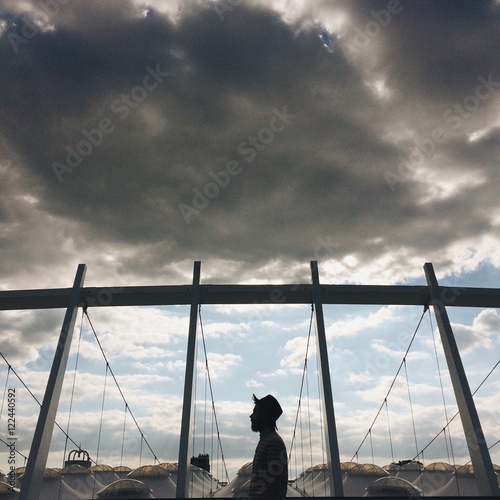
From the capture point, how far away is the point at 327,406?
13.2 meters

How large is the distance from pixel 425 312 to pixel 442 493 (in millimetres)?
15029

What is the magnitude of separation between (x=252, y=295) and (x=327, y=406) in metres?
4.46

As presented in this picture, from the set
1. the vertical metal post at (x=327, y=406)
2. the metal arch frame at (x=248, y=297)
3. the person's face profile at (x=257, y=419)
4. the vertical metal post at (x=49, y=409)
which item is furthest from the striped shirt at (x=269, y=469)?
the vertical metal post at (x=49, y=409)

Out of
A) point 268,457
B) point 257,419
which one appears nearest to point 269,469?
point 268,457

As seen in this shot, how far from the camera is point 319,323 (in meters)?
14.8

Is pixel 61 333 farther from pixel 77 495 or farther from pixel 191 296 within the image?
pixel 77 495

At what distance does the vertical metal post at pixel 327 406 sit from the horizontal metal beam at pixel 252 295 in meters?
0.83

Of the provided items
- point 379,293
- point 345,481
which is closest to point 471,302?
point 379,293

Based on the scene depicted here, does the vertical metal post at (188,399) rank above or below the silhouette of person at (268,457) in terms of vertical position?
above

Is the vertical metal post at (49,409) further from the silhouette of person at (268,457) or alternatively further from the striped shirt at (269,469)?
the striped shirt at (269,469)

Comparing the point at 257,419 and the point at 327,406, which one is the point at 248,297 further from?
the point at 257,419

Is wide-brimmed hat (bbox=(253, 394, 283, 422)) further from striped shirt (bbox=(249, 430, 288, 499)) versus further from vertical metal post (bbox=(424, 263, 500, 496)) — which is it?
vertical metal post (bbox=(424, 263, 500, 496))

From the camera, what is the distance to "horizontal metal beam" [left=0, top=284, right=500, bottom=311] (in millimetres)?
15633

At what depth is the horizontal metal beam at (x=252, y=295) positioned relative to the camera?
15.6 metres
